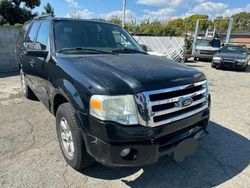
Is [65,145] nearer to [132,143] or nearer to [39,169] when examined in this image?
[39,169]

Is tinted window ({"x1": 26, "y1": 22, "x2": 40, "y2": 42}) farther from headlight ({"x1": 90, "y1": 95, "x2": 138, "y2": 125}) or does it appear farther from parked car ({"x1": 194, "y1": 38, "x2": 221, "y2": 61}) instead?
parked car ({"x1": 194, "y1": 38, "x2": 221, "y2": 61})

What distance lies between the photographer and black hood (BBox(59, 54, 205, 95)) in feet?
7.30

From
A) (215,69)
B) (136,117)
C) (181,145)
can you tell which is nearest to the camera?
(136,117)

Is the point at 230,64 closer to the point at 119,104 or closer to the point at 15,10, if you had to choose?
the point at 119,104

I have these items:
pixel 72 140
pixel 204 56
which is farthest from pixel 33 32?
pixel 204 56

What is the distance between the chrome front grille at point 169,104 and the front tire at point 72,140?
0.77 metres

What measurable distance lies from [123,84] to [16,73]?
8.45 meters

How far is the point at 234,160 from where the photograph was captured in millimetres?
3213

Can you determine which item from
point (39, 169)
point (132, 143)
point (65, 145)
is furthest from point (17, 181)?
point (132, 143)

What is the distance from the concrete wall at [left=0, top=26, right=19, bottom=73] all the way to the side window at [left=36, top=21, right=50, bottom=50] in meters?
6.66

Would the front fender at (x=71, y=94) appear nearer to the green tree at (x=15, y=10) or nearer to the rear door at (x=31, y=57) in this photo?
the rear door at (x=31, y=57)

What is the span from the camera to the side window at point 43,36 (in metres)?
3.44

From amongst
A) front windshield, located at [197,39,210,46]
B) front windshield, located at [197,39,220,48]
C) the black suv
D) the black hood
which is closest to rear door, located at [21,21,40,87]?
the black suv

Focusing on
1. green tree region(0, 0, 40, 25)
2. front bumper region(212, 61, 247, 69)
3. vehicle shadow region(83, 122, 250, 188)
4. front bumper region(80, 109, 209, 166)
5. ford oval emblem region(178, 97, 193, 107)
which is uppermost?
green tree region(0, 0, 40, 25)
